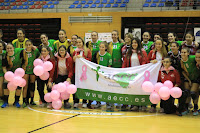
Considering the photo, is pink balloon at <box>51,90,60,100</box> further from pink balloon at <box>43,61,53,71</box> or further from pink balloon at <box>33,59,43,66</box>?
pink balloon at <box>33,59,43,66</box>

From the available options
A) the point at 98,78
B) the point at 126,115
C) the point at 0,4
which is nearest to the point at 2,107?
the point at 98,78

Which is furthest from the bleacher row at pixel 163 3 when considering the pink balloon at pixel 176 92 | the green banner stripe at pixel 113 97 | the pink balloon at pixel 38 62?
the pink balloon at pixel 38 62

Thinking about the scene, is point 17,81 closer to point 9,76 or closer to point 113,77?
point 9,76

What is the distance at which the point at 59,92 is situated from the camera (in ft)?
19.1

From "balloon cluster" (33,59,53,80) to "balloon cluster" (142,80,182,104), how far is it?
2102mm

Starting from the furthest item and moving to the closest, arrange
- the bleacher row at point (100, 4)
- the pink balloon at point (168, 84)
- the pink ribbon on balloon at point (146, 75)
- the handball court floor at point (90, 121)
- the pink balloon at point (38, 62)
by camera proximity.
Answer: the bleacher row at point (100, 4), the pink balloon at point (38, 62), the pink ribbon on balloon at point (146, 75), the pink balloon at point (168, 84), the handball court floor at point (90, 121)

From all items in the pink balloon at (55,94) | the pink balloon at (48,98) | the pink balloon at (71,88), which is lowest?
the pink balloon at (48,98)

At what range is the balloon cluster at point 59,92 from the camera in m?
5.73

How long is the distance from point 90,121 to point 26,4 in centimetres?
1278

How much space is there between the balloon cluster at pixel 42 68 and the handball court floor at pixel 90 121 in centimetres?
76

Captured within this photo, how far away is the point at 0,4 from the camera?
16219mm

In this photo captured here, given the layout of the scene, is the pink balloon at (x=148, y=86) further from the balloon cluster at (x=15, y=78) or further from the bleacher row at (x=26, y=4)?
the bleacher row at (x=26, y=4)

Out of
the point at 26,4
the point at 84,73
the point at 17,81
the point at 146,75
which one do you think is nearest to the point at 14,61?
the point at 17,81

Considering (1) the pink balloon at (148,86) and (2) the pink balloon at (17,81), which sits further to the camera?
(2) the pink balloon at (17,81)
